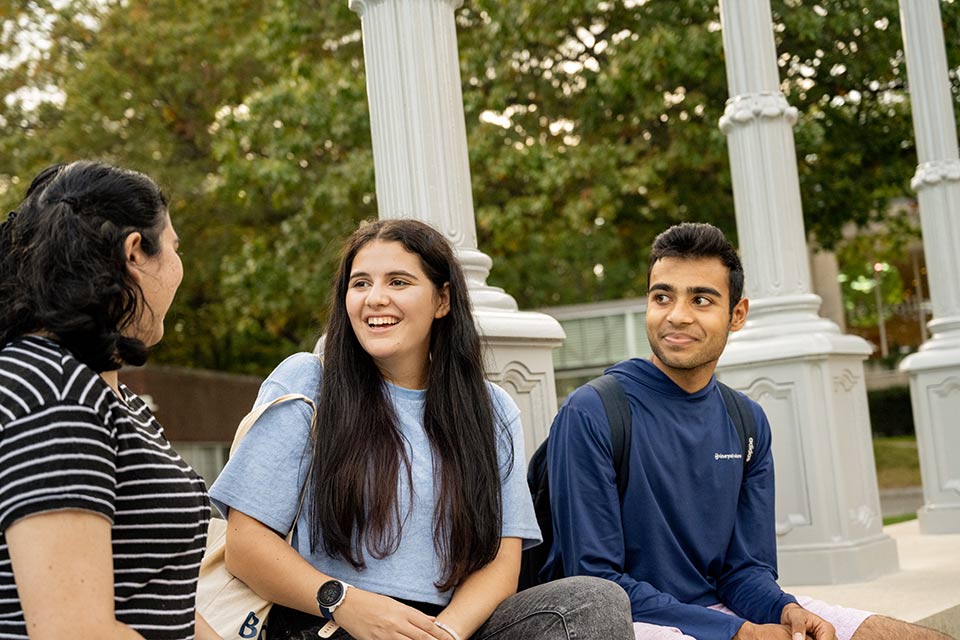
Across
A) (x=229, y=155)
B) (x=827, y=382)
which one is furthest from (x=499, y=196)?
(x=827, y=382)

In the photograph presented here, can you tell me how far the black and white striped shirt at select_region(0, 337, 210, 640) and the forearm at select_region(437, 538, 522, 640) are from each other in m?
0.78

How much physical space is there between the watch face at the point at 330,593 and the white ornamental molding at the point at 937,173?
7.22 metres

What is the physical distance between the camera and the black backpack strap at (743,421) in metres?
3.59

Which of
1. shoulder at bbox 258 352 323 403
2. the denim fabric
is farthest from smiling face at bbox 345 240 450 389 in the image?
the denim fabric

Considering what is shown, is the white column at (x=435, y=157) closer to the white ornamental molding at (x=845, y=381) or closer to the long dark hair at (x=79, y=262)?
the white ornamental molding at (x=845, y=381)

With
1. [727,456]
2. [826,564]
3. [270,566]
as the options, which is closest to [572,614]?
[270,566]

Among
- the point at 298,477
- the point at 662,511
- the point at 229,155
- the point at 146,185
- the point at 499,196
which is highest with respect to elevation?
the point at 229,155

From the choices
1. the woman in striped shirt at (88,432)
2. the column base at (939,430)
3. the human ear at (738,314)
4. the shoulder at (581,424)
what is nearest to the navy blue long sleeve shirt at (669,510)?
the shoulder at (581,424)

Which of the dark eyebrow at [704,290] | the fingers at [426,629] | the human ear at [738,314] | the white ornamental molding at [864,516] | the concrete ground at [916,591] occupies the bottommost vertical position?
the concrete ground at [916,591]

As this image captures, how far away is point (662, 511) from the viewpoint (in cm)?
338

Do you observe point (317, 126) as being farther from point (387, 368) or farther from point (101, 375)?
point (101, 375)

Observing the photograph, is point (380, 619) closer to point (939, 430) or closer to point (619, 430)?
point (619, 430)

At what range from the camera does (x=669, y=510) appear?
11.1 feet

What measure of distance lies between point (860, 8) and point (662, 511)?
978 cm
